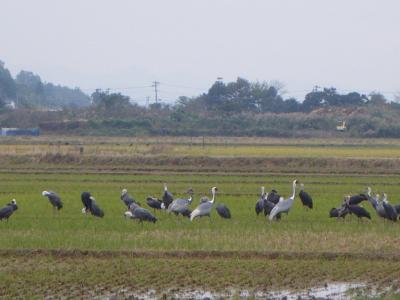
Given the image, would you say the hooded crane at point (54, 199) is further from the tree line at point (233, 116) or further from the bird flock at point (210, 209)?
the tree line at point (233, 116)

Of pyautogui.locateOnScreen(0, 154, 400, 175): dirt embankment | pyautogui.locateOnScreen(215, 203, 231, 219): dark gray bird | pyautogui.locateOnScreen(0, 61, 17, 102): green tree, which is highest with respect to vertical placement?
pyautogui.locateOnScreen(0, 61, 17, 102): green tree

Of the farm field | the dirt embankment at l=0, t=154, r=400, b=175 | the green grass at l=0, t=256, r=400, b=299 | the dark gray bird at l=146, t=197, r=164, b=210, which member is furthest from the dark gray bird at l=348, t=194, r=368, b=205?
the dirt embankment at l=0, t=154, r=400, b=175

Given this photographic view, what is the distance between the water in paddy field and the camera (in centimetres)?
1341

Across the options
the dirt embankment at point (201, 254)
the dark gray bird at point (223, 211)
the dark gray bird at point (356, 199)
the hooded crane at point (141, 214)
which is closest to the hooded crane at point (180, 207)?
the dark gray bird at point (223, 211)

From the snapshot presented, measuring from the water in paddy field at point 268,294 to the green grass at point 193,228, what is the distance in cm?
313

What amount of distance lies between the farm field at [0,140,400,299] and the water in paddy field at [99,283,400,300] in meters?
0.07

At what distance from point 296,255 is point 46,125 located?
2967 inches

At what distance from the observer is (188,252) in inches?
666

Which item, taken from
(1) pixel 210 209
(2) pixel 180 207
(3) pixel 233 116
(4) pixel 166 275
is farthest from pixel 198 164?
(3) pixel 233 116

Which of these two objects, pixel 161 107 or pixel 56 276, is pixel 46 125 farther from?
pixel 56 276

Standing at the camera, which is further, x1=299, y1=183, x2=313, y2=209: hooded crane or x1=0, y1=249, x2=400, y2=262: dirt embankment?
x1=299, y1=183, x2=313, y2=209: hooded crane

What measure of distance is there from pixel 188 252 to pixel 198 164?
28.9m

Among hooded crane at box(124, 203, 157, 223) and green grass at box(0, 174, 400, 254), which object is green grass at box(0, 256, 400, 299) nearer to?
green grass at box(0, 174, 400, 254)

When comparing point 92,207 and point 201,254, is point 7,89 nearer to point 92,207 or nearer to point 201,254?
point 92,207
